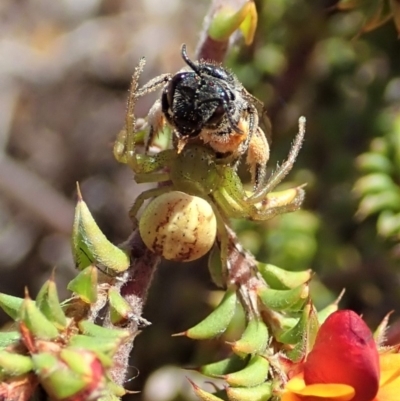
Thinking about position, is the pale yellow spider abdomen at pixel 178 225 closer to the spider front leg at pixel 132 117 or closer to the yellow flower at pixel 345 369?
the spider front leg at pixel 132 117

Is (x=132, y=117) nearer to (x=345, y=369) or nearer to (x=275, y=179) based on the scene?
(x=275, y=179)

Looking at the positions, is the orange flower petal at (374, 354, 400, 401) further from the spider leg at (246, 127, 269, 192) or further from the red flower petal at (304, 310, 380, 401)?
the spider leg at (246, 127, 269, 192)

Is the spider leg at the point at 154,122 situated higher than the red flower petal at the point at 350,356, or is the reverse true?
the spider leg at the point at 154,122

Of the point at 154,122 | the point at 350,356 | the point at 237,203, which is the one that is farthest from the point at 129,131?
the point at 350,356

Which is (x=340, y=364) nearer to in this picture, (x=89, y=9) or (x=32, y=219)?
(x=32, y=219)

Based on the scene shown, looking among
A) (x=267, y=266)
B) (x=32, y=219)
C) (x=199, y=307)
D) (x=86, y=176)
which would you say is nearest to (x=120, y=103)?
(x=86, y=176)

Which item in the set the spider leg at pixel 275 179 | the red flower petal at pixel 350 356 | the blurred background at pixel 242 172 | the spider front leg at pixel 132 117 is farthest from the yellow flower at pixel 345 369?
the blurred background at pixel 242 172
